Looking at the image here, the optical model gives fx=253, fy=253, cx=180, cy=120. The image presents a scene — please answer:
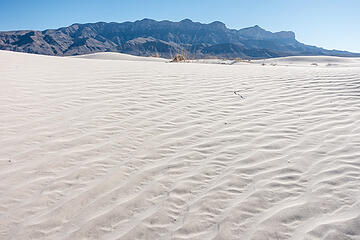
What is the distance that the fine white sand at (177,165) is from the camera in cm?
184

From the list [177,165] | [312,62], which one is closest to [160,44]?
[312,62]

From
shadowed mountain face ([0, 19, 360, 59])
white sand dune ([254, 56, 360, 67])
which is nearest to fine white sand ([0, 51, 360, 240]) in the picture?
white sand dune ([254, 56, 360, 67])

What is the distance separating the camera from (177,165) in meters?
2.55

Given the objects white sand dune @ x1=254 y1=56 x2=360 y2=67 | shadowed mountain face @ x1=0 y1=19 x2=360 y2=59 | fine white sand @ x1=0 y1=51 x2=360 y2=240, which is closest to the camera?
fine white sand @ x1=0 y1=51 x2=360 y2=240

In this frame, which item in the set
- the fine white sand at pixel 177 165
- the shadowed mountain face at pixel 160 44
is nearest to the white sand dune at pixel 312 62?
the fine white sand at pixel 177 165

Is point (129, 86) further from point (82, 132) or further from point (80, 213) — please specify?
point (80, 213)

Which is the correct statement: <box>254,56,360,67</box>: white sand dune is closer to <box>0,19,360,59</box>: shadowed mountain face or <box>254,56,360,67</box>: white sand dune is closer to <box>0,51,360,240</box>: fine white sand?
<box>0,51,360,240</box>: fine white sand

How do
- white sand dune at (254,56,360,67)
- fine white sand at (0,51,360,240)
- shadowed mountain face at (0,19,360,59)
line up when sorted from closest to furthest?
fine white sand at (0,51,360,240) → white sand dune at (254,56,360,67) → shadowed mountain face at (0,19,360,59)

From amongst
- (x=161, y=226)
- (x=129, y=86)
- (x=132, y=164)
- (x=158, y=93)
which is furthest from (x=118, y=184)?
(x=129, y=86)

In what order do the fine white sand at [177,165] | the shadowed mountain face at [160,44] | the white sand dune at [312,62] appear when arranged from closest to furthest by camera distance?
1. the fine white sand at [177,165]
2. the white sand dune at [312,62]
3. the shadowed mountain face at [160,44]

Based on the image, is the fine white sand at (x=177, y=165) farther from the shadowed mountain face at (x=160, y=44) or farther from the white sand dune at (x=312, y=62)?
the shadowed mountain face at (x=160, y=44)

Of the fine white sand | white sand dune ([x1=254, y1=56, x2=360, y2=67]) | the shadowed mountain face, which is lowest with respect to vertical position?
the fine white sand

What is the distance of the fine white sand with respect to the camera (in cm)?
184

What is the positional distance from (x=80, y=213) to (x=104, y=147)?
100 centimetres
